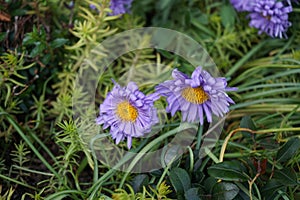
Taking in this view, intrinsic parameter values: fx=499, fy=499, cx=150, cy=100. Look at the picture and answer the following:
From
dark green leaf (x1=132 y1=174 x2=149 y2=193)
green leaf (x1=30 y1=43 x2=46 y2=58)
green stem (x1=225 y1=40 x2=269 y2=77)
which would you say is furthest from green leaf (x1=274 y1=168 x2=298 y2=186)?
green leaf (x1=30 y1=43 x2=46 y2=58)

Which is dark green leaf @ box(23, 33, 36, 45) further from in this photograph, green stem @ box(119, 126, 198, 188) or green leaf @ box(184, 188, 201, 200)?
green leaf @ box(184, 188, 201, 200)

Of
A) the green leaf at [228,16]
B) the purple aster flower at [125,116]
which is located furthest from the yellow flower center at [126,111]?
the green leaf at [228,16]

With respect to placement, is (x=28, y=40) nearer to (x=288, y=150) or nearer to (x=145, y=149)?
(x=145, y=149)

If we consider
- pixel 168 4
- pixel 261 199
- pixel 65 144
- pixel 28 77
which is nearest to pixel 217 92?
pixel 261 199

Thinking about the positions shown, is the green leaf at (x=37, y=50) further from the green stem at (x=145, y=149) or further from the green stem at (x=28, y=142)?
the green stem at (x=145, y=149)

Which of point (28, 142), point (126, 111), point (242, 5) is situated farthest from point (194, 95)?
point (242, 5)
